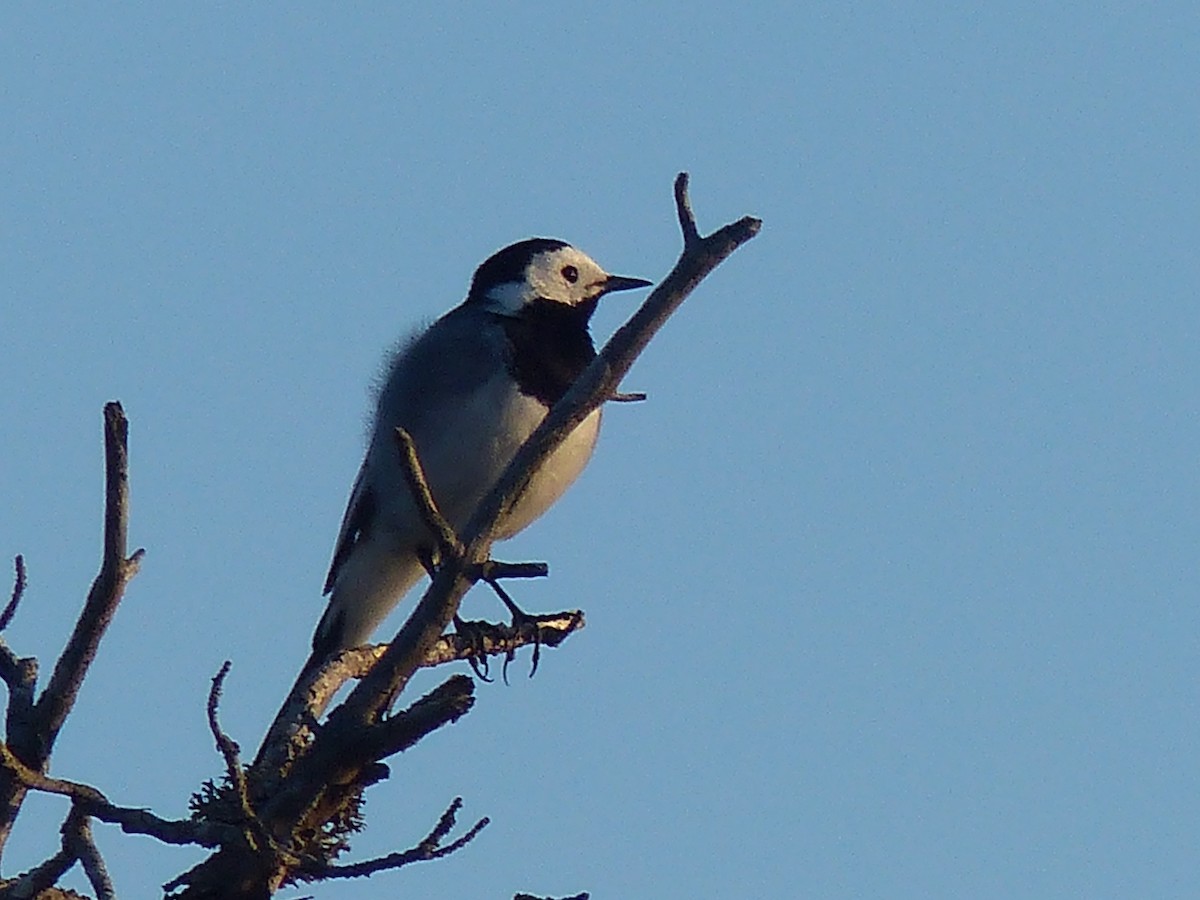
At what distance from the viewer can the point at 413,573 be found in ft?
32.8

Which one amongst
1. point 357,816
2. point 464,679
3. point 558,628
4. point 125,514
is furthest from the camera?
point 558,628

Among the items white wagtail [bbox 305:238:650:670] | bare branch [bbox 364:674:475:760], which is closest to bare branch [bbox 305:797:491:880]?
bare branch [bbox 364:674:475:760]

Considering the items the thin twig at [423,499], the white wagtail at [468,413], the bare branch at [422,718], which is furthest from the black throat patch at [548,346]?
the bare branch at [422,718]

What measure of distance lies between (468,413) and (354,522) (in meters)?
1.23

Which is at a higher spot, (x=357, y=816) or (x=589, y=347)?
(x=589, y=347)

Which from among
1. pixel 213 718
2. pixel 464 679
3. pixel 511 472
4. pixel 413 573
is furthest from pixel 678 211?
pixel 413 573

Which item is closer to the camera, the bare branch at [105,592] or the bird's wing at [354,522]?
the bare branch at [105,592]

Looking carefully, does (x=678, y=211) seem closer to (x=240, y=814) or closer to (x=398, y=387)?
(x=240, y=814)

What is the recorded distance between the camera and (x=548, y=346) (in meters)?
9.69

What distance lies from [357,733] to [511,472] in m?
0.85

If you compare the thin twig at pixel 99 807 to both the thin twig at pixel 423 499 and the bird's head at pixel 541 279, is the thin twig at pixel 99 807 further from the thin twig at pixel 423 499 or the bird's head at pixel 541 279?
the bird's head at pixel 541 279

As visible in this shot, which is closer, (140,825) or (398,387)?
(140,825)

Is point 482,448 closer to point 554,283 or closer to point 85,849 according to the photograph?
point 554,283

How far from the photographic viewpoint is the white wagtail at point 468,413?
29.7 ft
